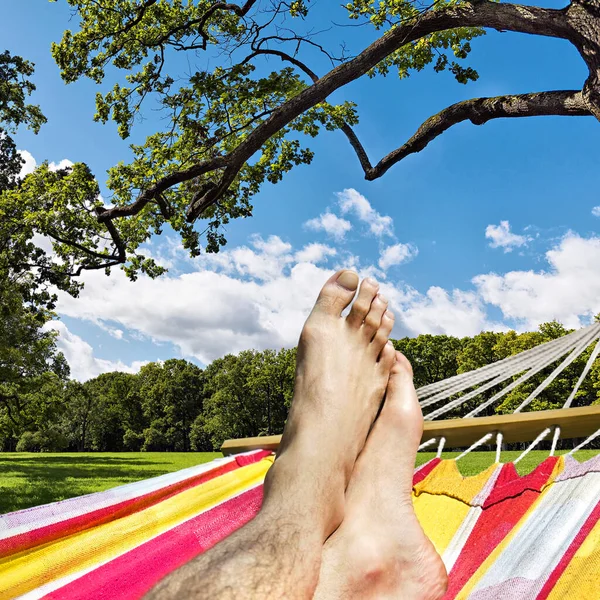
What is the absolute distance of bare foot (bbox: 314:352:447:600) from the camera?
2.55ft

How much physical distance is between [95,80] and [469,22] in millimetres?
3489

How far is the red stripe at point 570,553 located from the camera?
84 cm

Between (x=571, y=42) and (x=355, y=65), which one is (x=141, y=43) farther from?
(x=571, y=42)

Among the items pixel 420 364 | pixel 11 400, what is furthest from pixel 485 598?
pixel 420 364

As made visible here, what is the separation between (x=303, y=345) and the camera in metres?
1.17

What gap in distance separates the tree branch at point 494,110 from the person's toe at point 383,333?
2.61m

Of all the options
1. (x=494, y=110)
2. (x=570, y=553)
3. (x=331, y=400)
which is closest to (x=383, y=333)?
(x=331, y=400)

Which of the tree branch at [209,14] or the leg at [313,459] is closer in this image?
the leg at [313,459]

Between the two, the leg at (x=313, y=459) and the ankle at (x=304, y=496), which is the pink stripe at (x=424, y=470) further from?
the ankle at (x=304, y=496)

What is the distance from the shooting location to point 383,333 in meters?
1.28

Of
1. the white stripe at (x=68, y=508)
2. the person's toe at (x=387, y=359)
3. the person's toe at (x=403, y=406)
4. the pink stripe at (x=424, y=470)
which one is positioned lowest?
the pink stripe at (x=424, y=470)

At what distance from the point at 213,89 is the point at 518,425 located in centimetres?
390

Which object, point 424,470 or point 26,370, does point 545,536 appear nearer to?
point 424,470

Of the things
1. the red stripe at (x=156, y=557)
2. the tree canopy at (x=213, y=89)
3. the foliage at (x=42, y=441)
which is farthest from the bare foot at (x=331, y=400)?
the foliage at (x=42, y=441)
